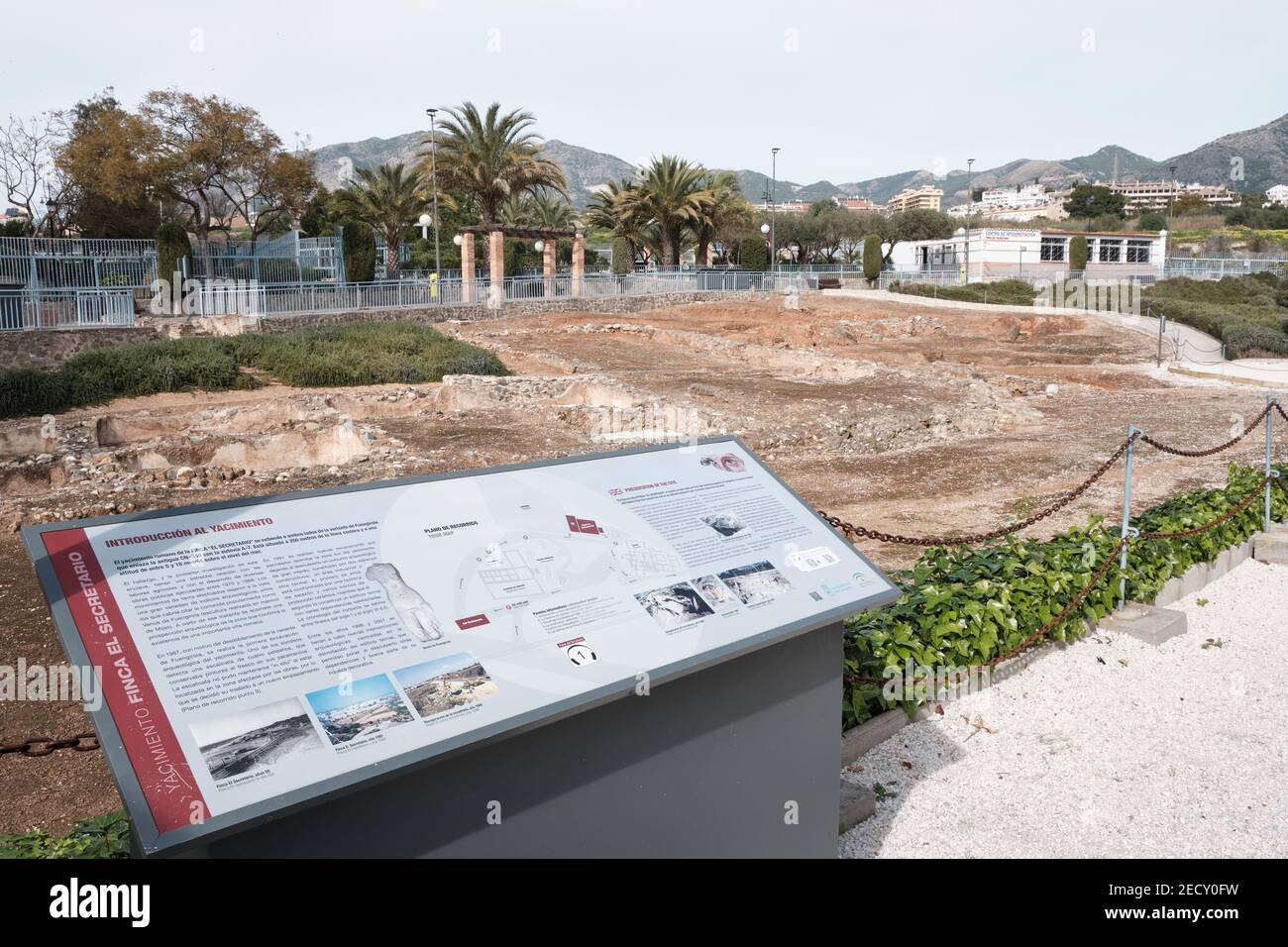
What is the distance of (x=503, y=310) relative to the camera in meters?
36.2

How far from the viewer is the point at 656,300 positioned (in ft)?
145

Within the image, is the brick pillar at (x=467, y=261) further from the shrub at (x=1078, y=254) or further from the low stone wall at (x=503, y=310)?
the shrub at (x=1078, y=254)

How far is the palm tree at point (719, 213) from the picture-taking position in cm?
5303

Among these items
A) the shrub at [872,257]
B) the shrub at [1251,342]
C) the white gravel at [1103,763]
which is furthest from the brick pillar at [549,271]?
the white gravel at [1103,763]

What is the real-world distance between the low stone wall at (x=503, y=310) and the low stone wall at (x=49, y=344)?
13.1ft

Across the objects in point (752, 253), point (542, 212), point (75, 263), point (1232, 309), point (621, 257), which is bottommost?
point (1232, 309)

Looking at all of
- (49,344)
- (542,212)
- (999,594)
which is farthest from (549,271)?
(999,594)

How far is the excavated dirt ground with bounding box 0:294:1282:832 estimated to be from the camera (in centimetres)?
1098

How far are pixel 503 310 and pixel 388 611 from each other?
112 feet

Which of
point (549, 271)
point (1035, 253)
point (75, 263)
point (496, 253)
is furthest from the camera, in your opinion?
point (1035, 253)

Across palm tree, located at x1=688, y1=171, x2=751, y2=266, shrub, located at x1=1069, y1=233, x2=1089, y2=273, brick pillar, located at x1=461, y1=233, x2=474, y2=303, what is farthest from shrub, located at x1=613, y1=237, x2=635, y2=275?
shrub, located at x1=1069, y1=233, x2=1089, y2=273

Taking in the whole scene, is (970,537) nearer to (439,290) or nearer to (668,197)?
(439,290)
